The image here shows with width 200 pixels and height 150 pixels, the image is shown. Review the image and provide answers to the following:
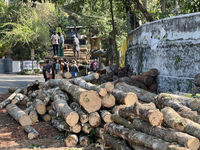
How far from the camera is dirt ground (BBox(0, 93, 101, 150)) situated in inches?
242

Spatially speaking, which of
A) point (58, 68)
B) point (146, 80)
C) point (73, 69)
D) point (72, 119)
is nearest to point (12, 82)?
point (58, 68)

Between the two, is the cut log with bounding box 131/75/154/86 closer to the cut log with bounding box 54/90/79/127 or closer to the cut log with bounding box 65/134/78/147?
the cut log with bounding box 54/90/79/127

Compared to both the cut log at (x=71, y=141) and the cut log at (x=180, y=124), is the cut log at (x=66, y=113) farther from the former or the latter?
the cut log at (x=180, y=124)

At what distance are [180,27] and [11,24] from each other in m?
29.4

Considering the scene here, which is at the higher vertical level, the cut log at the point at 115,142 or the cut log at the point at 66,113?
the cut log at the point at 66,113

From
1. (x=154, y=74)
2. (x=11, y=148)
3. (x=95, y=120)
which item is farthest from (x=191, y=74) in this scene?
(x=11, y=148)

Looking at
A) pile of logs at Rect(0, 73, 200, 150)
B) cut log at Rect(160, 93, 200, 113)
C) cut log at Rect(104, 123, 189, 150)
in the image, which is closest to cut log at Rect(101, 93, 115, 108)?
pile of logs at Rect(0, 73, 200, 150)

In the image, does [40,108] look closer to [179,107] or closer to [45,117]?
[45,117]

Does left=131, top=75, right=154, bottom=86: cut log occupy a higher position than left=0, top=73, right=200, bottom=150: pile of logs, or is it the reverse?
left=131, top=75, right=154, bottom=86: cut log

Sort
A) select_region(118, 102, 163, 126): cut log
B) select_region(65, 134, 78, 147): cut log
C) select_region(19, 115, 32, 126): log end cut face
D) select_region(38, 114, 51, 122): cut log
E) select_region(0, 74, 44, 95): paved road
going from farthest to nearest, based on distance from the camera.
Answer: select_region(0, 74, 44, 95): paved road < select_region(38, 114, 51, 122): cut log < select_region(19, 115, 32, 126): log end cut face < select_region(65, 134, 78, 147): cut log < select_region(118, 102, 163, 126): cut log

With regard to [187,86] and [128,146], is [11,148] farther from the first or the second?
[187,86]

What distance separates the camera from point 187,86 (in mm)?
8391

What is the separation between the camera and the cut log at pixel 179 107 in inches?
176

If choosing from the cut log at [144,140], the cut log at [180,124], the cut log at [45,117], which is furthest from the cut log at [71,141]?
the cut log at [45,117]
